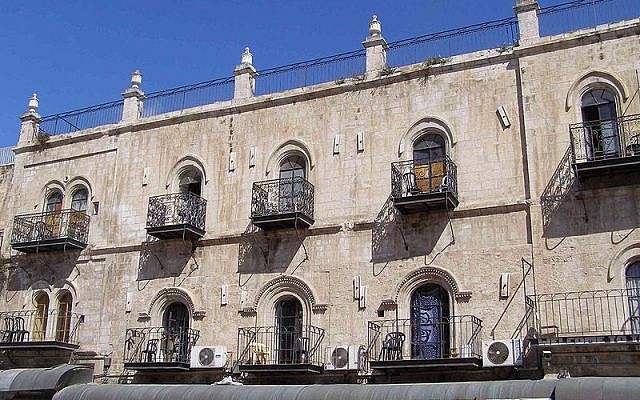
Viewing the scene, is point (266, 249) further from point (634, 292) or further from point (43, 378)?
point (634, 292)

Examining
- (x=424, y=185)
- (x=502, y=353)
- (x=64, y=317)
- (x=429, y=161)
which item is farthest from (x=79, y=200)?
(x=502, y=353)

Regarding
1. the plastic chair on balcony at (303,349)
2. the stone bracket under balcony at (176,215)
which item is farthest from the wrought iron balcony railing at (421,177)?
the stone bracket under balcony at (176,215)

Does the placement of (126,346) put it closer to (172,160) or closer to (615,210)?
(172,160)

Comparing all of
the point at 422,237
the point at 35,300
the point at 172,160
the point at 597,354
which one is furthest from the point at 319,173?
the point at 35,300

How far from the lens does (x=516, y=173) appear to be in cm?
1747

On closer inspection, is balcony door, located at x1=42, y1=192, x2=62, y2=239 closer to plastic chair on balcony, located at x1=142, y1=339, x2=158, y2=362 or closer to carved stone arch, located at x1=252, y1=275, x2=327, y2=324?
plastic chair on balcony, located at x1=142, y1=339, x2=158, y2=362

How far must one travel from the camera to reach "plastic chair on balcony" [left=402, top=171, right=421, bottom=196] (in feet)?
58.4

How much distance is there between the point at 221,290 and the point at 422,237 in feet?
17.9

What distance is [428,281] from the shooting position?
700 inches

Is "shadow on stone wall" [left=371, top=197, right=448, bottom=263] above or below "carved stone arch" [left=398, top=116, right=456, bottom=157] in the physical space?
below

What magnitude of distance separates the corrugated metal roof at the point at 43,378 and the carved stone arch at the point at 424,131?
10.2 meters

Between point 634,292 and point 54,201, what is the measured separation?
659 inches

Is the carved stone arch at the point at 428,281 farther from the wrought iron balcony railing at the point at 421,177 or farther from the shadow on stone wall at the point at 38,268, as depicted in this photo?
the shadow on stone wall at the point at 38,268

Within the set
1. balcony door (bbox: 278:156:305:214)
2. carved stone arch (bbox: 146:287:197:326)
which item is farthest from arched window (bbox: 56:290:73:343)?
balcony door (bbox: 278:156:305:214)
